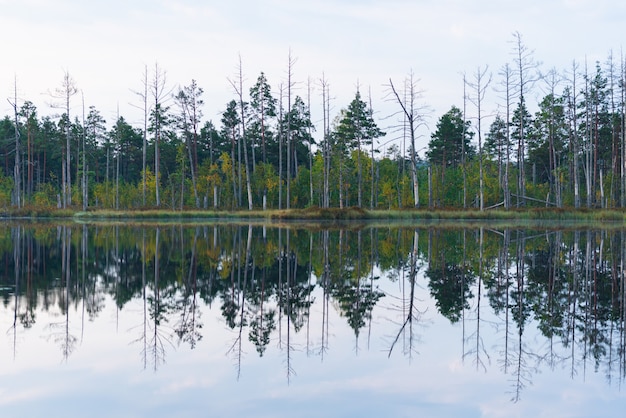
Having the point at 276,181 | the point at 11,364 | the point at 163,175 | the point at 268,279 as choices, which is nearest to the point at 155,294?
the point at 268,279

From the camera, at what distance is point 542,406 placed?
499cm

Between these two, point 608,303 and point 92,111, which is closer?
point 608,303

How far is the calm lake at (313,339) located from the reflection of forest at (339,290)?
0.04 m

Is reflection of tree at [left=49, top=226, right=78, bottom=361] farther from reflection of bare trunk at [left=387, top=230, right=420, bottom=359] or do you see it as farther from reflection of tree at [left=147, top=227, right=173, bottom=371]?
reflection of bare trunk at [left=387, top=230, right=420, bottom=359]

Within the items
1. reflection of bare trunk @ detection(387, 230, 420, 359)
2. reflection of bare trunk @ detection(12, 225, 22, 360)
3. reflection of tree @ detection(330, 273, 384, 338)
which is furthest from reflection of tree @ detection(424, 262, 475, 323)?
reflection of bare trunk @ detection(12, 225, 22, 360)

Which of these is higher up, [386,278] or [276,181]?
[276,181]

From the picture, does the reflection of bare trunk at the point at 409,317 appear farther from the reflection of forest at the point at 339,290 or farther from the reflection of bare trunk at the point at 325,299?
the reflection of bare trunk at the point at 325,299

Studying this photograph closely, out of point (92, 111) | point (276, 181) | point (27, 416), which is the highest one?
point (92, 111)

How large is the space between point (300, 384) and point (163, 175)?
75.4 meters

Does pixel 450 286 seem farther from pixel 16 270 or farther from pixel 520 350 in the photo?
pixel 16 270

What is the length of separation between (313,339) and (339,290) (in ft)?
11.9

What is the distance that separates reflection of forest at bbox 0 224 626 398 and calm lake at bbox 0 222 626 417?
40 millimetres

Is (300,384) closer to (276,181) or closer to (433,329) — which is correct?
(433,329)

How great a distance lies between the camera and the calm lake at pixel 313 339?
5137mm
